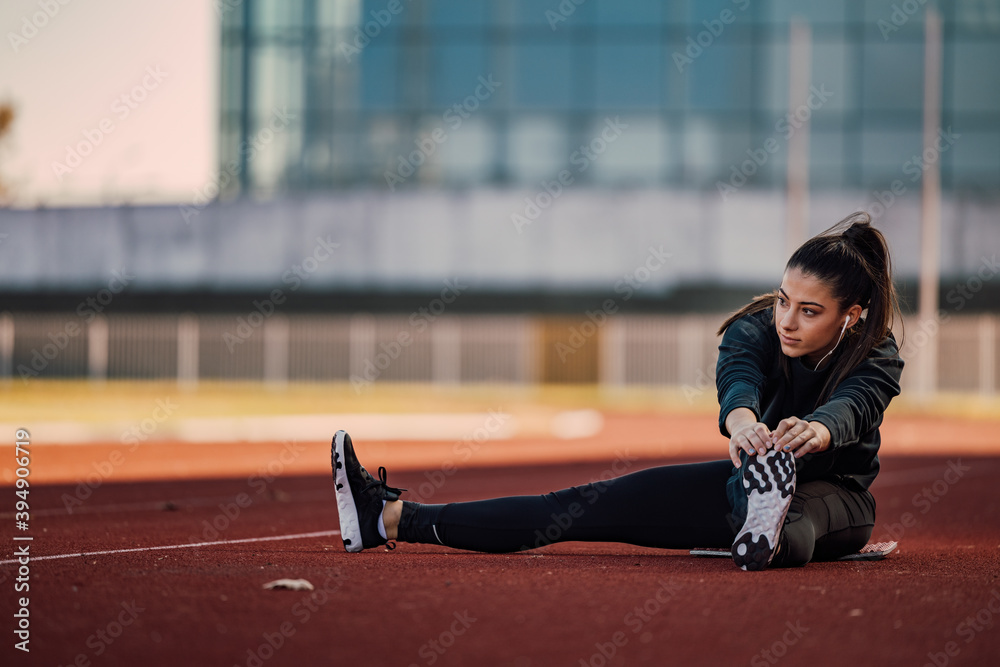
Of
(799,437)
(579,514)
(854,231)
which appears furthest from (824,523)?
(854,231)

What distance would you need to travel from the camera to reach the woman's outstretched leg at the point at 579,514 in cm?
559

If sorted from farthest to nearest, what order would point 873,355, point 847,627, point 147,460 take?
point 147,460, point 873,355, point 847,627

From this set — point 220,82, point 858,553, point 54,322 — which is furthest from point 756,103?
point 858,553

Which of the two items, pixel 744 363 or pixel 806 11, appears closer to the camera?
pixel 744 363

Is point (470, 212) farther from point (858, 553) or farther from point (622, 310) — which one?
point (858, 553)

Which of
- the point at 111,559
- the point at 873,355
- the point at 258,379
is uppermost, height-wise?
the point at 873,355

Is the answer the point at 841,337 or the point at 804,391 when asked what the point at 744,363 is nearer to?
the point at 804,391

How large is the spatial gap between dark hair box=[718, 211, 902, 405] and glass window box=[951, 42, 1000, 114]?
34952 mm

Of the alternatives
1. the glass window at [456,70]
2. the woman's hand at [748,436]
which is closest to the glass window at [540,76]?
the glass window at [456,70]

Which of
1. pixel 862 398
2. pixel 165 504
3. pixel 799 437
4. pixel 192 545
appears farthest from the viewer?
pixel 165 504

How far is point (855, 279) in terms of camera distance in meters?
5.41

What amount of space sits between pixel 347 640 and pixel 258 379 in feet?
102

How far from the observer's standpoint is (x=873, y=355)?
551 centimetres

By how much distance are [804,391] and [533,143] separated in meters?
32.7
